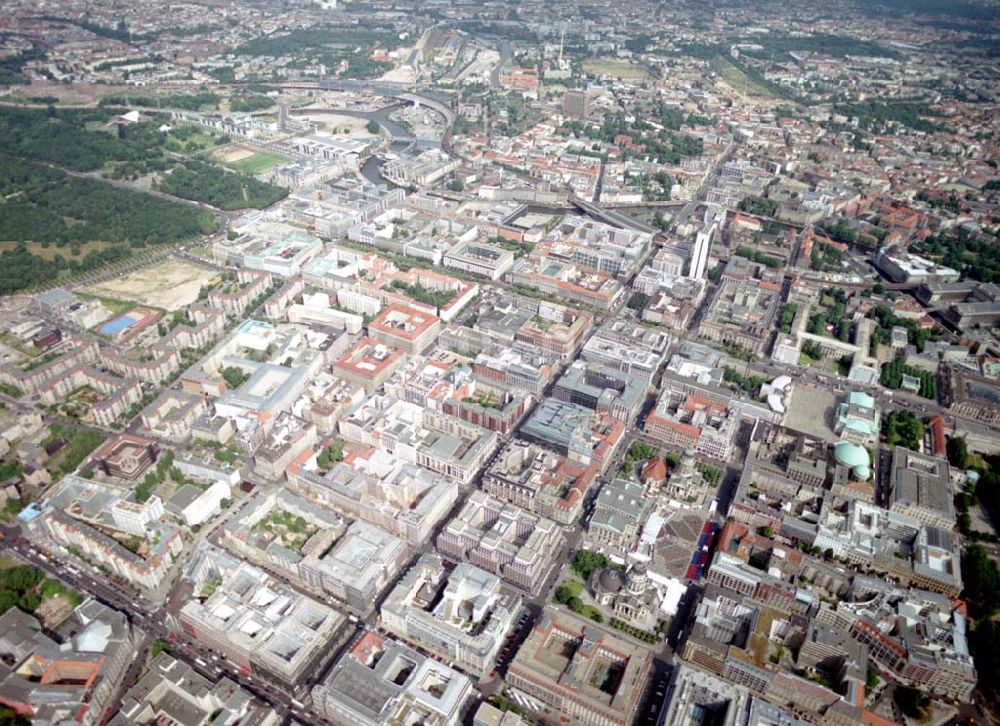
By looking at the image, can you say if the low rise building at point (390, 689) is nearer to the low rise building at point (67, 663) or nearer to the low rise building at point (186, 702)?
the low rise building at point (186, 702)

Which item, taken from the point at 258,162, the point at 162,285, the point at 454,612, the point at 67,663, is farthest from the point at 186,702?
the point at 258,162

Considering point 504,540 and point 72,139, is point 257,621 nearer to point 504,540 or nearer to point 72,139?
point 504,540

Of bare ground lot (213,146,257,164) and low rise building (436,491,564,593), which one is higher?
bare ground lot (213,146,257,164)

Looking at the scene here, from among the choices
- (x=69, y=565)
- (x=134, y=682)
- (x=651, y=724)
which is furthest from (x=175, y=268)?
(x=651, y=724)

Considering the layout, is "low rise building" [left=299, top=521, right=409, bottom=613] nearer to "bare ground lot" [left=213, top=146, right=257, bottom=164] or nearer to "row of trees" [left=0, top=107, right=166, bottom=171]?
"bare ground lot" [left=213, top=146, right=257, bottom=164]

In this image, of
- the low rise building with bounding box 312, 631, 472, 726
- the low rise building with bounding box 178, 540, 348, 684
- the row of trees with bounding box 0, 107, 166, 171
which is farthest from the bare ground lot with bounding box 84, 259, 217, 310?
the low rise building with bounding box 312, 631, 472, 726

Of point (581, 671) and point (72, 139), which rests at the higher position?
point (72, 139)
